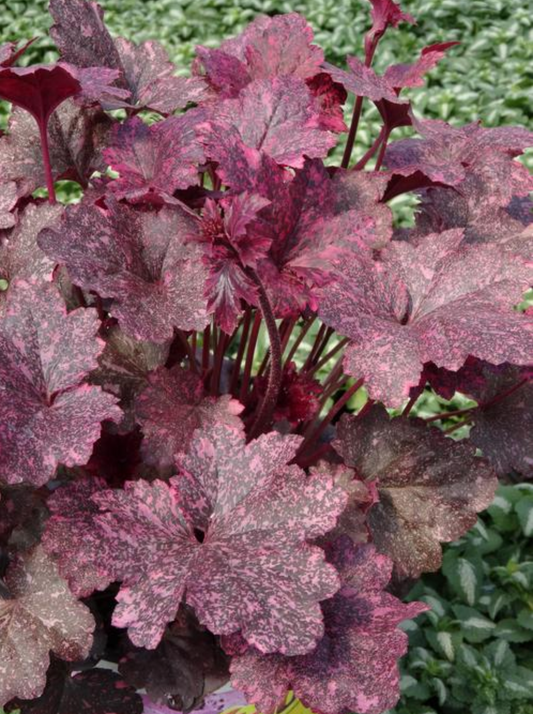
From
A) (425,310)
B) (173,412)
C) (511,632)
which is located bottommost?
(511,632)

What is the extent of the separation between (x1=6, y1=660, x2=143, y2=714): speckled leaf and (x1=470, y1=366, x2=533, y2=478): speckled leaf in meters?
0.49

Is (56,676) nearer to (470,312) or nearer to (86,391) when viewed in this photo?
(86,391)

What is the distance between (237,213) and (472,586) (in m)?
1.13

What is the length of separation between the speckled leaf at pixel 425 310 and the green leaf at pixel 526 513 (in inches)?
35.2

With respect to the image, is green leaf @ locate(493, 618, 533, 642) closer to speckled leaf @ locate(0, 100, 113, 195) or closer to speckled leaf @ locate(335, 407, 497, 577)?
speckled leaf @ locate(335, 407, 497, 577)

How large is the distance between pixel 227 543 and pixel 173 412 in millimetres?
190

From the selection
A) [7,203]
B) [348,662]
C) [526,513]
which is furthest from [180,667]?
[526,513]

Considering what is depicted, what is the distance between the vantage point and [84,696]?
2.96 feet

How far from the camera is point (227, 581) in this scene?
0.74 meters

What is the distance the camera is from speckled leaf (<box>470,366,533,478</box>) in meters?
1.02

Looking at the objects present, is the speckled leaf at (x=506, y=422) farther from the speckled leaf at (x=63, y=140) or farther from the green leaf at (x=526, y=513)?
the green leaf at (x=526, y=513)

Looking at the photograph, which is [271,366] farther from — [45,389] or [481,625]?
[481,625]

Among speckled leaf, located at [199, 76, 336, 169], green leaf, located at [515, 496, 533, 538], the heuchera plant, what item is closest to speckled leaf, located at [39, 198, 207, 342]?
the heuchera plant

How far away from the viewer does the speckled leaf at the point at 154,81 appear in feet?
3.43
